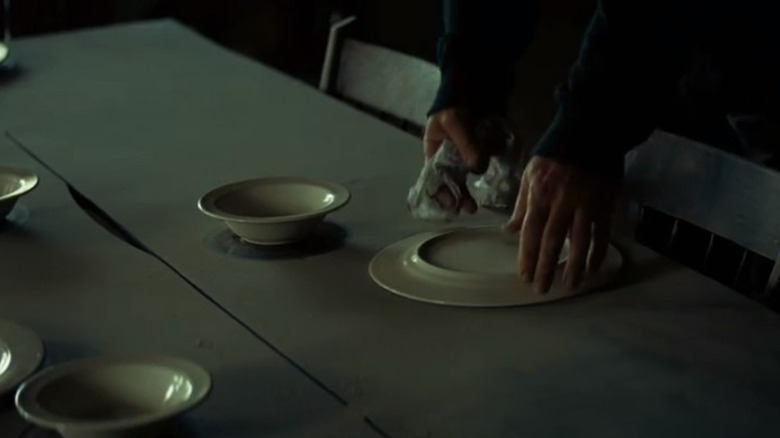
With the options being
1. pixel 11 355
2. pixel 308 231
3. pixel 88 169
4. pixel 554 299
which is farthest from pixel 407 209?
pixel 11 355

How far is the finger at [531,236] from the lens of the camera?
1.16 meters

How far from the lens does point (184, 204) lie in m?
1.44

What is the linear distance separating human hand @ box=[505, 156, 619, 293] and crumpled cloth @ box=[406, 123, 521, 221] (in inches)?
8.5

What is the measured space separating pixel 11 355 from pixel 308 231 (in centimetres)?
38

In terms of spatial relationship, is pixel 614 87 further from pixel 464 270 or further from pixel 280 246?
pixel 280 246

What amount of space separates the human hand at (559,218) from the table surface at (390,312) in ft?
0.13

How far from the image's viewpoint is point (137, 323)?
112 centimetres

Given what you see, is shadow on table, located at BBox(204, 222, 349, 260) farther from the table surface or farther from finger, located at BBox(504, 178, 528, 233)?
finger, located at BBox(504, 178, 528, 233)

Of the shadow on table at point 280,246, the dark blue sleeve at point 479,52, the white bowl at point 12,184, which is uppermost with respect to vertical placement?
the dark blue sleeve at point 479,52

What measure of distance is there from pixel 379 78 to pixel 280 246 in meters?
0.62

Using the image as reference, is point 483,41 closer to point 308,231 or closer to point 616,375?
point 308,231

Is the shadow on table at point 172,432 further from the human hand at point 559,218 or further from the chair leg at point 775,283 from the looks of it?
the chair leg at point 775,283

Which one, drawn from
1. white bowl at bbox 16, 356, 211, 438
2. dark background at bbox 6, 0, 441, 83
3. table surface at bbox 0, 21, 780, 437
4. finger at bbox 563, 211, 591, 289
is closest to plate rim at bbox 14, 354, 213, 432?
white bowl at bbox 16, 356, 211, 438

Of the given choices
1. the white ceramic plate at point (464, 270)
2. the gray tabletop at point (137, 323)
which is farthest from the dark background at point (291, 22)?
the white ceramic plate at point (464, 270)
